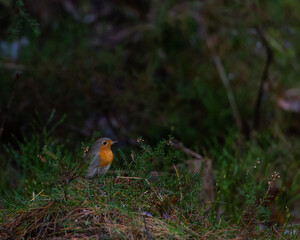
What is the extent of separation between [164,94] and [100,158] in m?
2.38

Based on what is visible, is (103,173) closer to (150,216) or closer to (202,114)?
(150,216)

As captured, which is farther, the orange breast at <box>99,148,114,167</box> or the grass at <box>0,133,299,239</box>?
the orange breast at <box>99,148,114,167</box>

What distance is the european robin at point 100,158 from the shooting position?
2754mm

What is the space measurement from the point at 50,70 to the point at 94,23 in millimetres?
1477

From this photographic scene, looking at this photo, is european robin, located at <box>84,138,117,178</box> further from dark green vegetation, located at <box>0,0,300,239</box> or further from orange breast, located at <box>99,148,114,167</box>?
dark green vegetation, located at <box>0,0,300,239</box>

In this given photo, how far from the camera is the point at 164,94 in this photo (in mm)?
5055

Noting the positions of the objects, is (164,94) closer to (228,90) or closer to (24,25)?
(228,90)

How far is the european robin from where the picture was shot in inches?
108

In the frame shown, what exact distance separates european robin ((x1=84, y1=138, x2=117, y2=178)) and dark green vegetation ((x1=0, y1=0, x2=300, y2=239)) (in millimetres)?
141

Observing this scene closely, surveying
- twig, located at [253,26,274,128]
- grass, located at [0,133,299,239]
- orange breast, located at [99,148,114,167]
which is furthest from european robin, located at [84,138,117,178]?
twig, located at [253,26,274,128]

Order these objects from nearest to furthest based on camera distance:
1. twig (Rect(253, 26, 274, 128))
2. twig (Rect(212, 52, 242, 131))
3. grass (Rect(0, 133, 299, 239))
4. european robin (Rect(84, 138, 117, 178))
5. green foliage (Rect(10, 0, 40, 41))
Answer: grass (Rect(0, 133, 299, 239)), european robin (Rect(84, 138, 117, 178)), green foliage (Rect(10, 0, 40, 41)), twig (Rect(253, 26, 274, 128)), twig (Rect(212, 52, 242, 131))

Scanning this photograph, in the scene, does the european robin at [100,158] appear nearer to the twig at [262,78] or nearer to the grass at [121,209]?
the grass at [121,209]

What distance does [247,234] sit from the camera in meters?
2.26

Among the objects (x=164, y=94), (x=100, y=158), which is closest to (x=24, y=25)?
(x=100, y=158)
